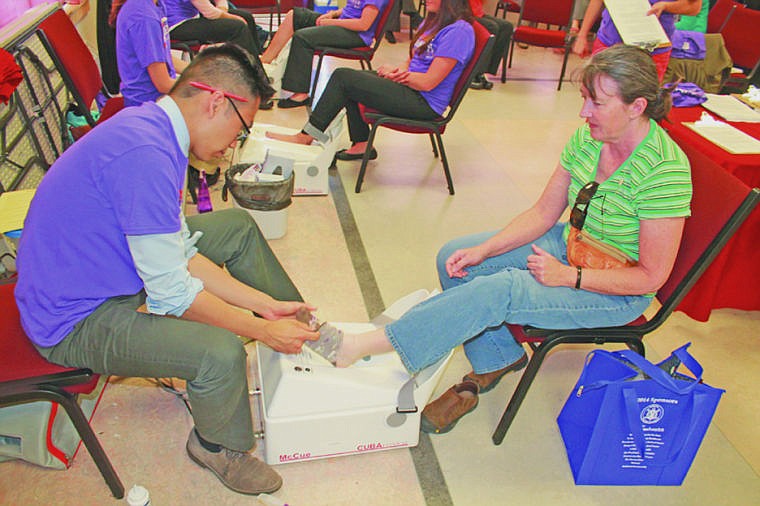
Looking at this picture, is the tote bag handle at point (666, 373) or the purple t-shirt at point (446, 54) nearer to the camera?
the tote bag handle at point (666, 373)

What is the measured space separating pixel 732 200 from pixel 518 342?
0.71 meters

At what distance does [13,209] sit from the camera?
2.04 metres

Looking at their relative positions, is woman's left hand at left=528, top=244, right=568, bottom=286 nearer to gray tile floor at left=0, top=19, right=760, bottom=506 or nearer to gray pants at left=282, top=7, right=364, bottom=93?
gray tile floor at left=0, top=19, right=760, bottom=506

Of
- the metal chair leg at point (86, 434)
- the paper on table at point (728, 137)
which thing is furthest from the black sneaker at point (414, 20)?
the metal chair leg at point (86, 434)

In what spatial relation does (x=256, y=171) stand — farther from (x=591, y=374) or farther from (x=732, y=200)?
(x=732, y=200)

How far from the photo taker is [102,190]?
131cm

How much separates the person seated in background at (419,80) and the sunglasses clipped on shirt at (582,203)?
1500mm

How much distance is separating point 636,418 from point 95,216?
57.2 inches

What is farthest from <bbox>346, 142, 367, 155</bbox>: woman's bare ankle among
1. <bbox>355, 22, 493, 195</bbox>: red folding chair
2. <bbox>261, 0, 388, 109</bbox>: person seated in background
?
<bbox>261, 0, 388, 109</bbox>: person seated in background

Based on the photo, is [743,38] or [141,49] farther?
[743,38]

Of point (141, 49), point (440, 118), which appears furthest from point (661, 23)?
point (141, 49)

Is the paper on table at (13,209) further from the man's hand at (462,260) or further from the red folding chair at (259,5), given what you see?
the red folding chair at (259,5)

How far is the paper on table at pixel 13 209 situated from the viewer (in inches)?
76.5

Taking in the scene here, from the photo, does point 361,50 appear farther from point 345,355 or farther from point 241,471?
point 241,471
